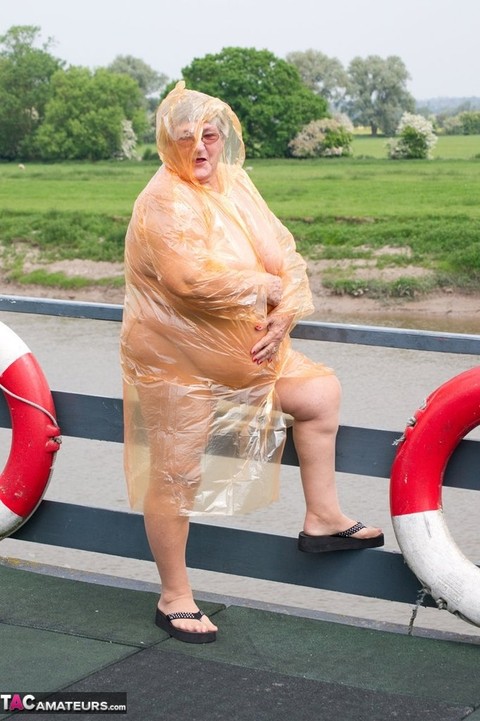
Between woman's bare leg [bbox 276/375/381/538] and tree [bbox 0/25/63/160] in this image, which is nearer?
woman's bare leg [bbox 276/375/381/538]

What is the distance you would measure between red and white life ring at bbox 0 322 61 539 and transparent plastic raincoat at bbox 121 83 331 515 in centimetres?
27

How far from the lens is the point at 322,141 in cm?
2830

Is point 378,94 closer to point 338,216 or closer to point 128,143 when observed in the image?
point 128,143

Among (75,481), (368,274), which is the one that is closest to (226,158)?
(75,481)

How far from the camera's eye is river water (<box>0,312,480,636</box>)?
4137mm

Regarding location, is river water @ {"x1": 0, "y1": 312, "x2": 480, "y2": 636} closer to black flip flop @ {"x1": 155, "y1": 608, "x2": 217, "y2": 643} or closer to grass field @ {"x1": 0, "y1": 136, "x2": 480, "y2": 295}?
black flip flop @ {"x1": 155, "y1": 608, "x2": 217, "y2": 643}

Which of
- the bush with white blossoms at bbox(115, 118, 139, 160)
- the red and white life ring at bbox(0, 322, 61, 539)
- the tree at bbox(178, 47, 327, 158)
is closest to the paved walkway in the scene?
the red and white life ring at bbox(0, 322, 61, 539)

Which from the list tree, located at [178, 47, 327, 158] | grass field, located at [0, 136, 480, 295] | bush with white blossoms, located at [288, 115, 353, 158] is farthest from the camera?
tree, located at [178, 47, 327, 158]

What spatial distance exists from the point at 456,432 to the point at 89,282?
36.7ft

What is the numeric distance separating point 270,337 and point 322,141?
26.2 metres

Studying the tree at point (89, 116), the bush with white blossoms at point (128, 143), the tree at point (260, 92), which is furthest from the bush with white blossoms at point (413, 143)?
the tree at point (89, 116)

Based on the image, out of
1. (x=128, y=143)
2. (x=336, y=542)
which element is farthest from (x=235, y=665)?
(x=128, y=143)

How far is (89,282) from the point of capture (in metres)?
13.6

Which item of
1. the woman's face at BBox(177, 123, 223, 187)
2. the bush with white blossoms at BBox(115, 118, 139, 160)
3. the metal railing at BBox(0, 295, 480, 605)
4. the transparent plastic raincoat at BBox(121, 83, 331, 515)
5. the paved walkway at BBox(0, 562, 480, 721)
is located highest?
the woman's face at BBox(177, 123, 223, 187)
